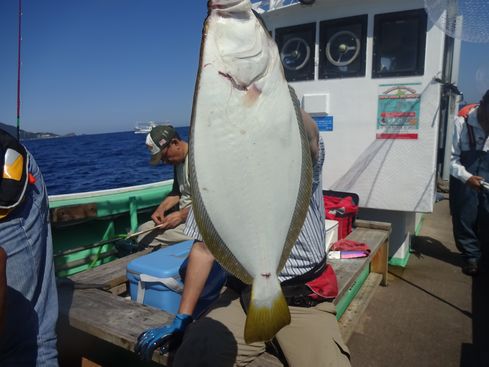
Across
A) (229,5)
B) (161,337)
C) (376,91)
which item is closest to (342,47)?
(376,91)

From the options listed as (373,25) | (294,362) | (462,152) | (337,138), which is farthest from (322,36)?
(294,362)

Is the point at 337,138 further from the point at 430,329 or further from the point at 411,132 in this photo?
the point at 430,329

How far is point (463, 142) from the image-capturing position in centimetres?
470

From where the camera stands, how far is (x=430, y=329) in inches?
144

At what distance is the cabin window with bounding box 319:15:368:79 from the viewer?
16.0 feet

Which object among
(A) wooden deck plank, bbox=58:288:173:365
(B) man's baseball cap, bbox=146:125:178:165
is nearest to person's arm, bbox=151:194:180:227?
(B) man's baseball cap, bbox=146:125:178:165

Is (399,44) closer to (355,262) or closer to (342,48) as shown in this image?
(342,48)

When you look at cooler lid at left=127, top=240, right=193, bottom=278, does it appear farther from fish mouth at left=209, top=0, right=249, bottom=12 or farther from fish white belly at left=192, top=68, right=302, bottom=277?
fish mouth at left=209, top=0, right=249, bottom=12

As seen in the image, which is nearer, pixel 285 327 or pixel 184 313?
pixel 285 327

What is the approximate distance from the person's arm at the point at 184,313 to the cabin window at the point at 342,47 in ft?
11.8

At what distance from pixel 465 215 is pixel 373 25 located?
2.63 meters

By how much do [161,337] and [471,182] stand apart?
157 inches

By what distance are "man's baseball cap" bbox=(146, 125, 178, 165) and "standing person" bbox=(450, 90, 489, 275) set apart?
135 inches

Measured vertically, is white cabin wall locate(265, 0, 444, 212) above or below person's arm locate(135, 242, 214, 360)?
above
